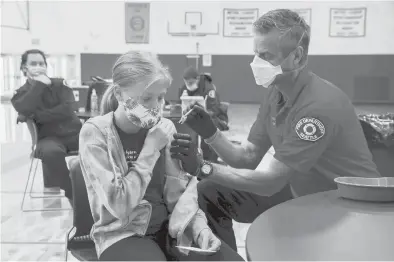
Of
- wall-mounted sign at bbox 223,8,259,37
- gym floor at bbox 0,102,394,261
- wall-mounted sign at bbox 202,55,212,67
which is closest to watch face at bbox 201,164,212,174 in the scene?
gym floor at bbox 0,102,394,261

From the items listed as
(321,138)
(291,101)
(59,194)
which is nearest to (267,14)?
(291,101)

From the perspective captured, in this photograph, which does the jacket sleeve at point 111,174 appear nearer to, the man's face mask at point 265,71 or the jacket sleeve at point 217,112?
the man's face mask at point 265,71

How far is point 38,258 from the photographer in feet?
8.75

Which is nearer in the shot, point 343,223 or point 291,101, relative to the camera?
point 343,223

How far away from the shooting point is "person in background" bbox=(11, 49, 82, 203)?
3588 mm

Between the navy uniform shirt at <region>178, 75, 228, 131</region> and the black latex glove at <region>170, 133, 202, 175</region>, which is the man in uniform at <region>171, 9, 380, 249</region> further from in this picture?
the navy uniform shirt at <region>178, 75, 228, 131</region>

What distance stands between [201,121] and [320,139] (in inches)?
23.0

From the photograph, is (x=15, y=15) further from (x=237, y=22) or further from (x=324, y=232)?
(x=324, y=232)

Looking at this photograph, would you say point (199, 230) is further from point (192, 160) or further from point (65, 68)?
point (65, 68)

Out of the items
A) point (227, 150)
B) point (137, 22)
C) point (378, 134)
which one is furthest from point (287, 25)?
point (137, 22)

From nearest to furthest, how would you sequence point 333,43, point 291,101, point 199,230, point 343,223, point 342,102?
point 343,223, point 199,230, point 342,102, point 291,101, point 333,43

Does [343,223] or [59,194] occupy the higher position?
[343,223]

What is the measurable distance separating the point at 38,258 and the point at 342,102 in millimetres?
1940

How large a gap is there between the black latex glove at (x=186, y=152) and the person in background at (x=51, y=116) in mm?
2132
